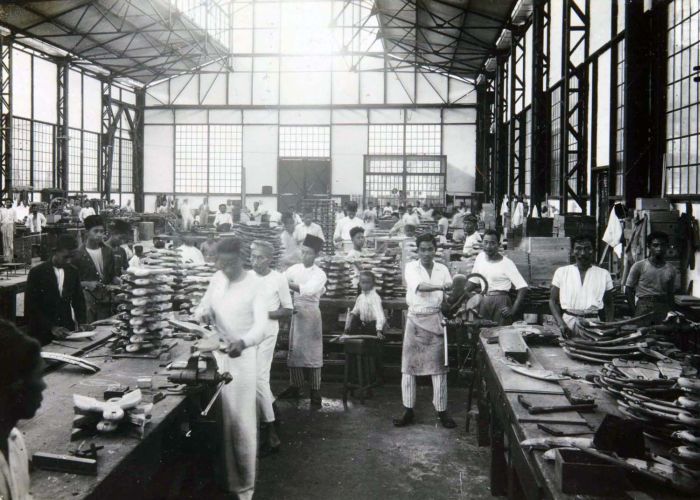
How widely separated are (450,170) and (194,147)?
36.4 ft

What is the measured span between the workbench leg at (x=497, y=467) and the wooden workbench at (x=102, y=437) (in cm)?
241

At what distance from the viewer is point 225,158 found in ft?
90.7

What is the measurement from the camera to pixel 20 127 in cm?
2039

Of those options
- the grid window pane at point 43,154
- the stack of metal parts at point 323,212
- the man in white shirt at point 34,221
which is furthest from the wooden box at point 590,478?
the grid window pane at point 43,154

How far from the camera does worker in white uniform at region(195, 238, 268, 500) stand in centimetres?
445

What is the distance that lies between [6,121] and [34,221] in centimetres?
338

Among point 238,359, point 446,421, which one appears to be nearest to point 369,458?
point 446,421

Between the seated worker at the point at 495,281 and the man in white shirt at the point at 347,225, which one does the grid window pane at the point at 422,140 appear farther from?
the seated worker at the point at 495,281

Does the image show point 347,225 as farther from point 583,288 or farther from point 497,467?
point 497,467

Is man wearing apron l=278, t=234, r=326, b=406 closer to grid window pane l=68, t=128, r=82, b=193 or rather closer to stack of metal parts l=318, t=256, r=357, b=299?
stack of metal parts l=318, t=256, r=357, b=299

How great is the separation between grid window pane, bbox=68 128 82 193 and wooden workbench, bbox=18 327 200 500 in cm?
2073

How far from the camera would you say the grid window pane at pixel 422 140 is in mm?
26969

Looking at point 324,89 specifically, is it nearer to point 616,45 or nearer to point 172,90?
point 172,90

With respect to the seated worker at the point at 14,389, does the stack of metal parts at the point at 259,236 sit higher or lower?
higher
